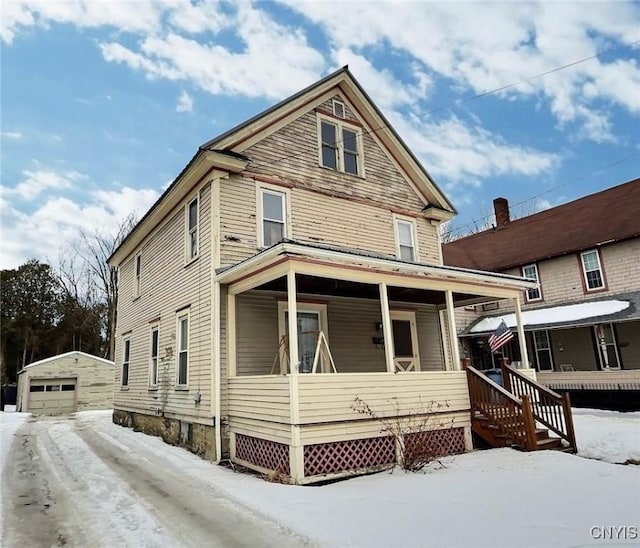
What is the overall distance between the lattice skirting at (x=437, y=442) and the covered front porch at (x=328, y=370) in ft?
0.10

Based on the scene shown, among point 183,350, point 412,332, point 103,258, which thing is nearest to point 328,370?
point 412,332

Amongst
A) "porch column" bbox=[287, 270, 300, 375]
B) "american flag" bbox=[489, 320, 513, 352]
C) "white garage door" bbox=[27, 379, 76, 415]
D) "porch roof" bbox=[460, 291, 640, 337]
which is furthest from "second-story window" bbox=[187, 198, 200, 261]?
"white garage door" bbox=[27, 379, 76, 415]

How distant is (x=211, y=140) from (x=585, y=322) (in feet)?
48.4

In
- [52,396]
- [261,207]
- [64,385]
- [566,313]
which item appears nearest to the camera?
[261,207]

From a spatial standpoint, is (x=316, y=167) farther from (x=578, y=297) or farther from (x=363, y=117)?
(x=578, y=297)

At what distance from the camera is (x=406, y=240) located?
1290 cm

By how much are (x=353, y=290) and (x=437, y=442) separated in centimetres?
381

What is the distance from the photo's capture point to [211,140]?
9617 millimetres

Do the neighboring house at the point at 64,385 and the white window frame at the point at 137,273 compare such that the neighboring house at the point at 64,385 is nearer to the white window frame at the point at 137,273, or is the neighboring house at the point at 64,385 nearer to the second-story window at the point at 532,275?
the white window frame at the point at 137,273

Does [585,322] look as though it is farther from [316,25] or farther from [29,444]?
[29,444]

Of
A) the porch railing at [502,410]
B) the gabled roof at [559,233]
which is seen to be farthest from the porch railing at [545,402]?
the gabled roof at [559,233]

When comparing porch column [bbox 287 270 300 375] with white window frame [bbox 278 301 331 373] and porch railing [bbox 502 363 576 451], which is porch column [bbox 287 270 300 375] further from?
porch railing [bbox 502 363 576 451]

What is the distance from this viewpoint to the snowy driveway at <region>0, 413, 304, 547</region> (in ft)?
15.2

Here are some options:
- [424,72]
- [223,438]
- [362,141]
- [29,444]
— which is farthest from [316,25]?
[29,444]
